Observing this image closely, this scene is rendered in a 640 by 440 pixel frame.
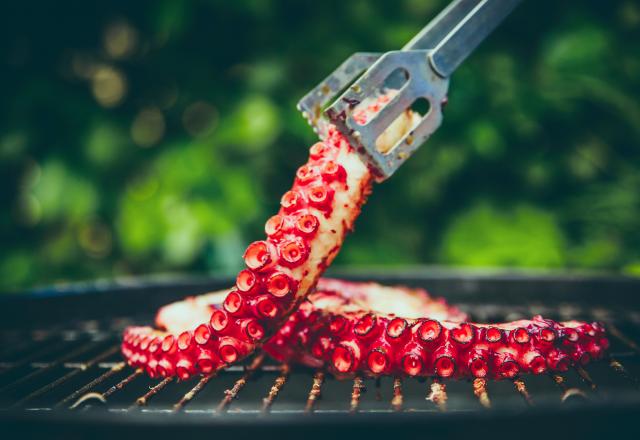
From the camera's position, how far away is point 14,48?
14.6 ft

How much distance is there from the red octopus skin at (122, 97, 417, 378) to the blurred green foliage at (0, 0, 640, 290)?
7.33 ft

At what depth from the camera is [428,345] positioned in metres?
1.60

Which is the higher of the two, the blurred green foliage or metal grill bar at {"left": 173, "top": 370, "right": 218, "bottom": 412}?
the blurred green foliage

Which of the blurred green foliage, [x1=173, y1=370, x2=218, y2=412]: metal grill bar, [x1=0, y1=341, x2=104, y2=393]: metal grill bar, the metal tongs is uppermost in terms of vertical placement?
the blurred green foliage

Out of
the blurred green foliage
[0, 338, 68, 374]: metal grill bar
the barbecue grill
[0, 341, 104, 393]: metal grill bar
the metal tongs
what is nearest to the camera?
the barbecue grill

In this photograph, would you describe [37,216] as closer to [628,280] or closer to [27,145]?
[27,145]

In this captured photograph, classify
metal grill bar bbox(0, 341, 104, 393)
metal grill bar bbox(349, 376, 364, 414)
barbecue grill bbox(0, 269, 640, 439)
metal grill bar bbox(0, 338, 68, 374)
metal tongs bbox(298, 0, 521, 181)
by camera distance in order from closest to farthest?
1. barbecue grill bbox(0, 269, 640, 439)
2. metal grill bar bbox(349, 376, 364, 414)
3. metal tongs bbox(298, 0, 521, 181)
4. metal grill bar bbox(0, 341, 104, 393)
5. metal grill bar bbox(0, 338, 68, 374)

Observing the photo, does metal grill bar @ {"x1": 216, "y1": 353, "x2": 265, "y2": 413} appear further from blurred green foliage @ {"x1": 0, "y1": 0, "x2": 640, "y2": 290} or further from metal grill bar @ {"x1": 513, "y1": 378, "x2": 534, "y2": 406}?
blurred green foliage @ {"x1": 0, "y1": 0, "x2": 640, "y2": 290}

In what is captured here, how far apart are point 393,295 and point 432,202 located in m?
2.62

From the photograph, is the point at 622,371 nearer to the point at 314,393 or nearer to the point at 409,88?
the point at 314,393

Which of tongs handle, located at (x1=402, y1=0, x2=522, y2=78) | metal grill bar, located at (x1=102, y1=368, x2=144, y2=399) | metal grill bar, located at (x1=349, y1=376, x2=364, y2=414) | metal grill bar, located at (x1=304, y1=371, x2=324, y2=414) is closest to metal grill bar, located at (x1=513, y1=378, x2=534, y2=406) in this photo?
metal grill bar, located at (x1=349, y1=376, x2=364, y2=414)

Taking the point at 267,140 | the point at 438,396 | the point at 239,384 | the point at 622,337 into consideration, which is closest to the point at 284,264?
the point at 239,384

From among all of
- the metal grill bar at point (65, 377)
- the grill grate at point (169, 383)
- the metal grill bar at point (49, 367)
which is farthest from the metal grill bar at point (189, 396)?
the metal grill bar at point (49, 367)

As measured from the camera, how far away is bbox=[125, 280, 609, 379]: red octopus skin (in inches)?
62.3
